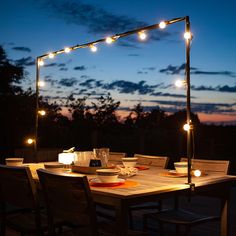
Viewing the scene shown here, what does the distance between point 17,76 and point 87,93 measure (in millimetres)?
4914

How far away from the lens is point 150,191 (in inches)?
90.0

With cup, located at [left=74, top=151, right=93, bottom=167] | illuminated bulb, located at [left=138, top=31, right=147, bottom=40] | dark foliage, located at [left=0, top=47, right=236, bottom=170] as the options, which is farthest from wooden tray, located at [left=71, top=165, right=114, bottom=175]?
dark foliage, located at [left=0, top=47, right=236, bottom=170]

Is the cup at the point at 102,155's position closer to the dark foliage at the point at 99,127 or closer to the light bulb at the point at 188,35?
the light bulb at the point at 188,35

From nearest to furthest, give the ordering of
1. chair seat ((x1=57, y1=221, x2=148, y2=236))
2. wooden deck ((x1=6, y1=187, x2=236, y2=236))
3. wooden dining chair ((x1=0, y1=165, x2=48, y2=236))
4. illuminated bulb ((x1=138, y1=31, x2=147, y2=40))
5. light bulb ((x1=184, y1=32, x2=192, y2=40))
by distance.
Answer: chair seat ((x1=57, y1=221, x2=148, y2=236)), wooden dining chair ((x1=0, y1=165, x2=48, y2=236)), light bulb ((x1=184, y1=32, x2=192, y2=40)), illuminated bulb ((x1=138, y1=31, x2=147, y2=40)), wooden deck ((x1=6, y1=187, x2=236, y2=236))

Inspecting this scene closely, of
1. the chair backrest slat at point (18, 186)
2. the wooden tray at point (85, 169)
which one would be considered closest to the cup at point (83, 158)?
the wooden tray at point (85, 169)

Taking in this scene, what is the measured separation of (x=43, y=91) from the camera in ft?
45.3

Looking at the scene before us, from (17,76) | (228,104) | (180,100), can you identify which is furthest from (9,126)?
(228,104)

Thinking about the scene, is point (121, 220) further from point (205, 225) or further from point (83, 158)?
point (205, 225)

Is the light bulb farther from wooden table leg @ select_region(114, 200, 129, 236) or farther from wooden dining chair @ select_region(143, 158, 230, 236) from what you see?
wooden table leg @ select_region(114, 200, 129, 236)

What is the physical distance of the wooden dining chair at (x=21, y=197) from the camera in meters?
2.53

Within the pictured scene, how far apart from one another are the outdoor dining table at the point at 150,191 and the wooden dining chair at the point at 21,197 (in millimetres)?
225

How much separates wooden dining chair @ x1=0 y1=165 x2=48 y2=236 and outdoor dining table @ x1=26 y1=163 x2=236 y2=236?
0.23 metres

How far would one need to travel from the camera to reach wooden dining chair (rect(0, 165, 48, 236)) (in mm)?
2531

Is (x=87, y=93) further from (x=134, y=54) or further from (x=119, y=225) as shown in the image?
(x=119, y=225)
